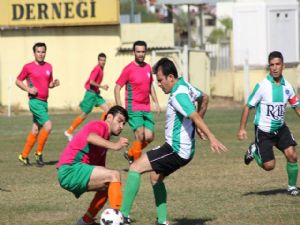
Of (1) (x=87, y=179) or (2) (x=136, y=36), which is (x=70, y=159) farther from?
(2) (x=136, y=36)

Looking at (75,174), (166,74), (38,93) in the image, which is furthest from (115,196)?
(38,93)

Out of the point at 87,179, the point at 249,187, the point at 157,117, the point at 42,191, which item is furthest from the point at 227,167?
the point at 157,117

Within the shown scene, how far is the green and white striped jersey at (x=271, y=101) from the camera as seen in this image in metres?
12.2

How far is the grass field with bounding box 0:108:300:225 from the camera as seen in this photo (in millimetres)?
10906

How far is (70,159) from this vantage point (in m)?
9.62

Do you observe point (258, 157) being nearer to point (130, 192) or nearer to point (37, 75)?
point (130, 192)

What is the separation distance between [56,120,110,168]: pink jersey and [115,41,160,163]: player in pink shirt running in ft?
17.7

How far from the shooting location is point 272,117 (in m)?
12.2

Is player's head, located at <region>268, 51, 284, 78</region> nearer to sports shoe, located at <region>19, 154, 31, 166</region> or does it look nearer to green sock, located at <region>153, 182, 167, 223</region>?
green sock, located at <region>153, 182, 167, 223</region>

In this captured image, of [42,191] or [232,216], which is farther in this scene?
[42,191]

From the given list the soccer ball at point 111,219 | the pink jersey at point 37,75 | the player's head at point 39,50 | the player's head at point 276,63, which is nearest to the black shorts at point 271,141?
the player's head at point 276,63

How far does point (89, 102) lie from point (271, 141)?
10.3 meters

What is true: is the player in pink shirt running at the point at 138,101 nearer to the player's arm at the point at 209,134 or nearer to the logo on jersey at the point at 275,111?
the logo on jersey at the point at 275,111

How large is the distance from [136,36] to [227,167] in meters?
16.9
